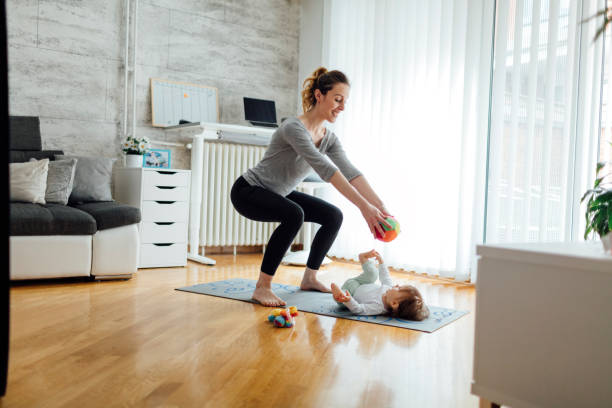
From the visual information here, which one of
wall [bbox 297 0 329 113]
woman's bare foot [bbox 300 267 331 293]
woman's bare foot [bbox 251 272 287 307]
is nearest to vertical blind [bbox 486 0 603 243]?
woman's bare foot [bbox 300 267 331 293]

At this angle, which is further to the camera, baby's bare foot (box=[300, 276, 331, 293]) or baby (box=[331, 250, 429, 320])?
baby's bare foot (box=[300, 276, 331, 293])

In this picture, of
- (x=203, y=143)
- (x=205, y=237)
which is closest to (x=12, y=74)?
(x=203, y=143)

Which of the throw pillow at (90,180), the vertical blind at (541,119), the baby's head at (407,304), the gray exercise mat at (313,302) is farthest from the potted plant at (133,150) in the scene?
the vertical blind at (541,119)

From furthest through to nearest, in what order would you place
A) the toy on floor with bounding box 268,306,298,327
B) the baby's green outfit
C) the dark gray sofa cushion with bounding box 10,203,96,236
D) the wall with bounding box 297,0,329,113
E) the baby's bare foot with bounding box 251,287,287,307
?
the wall with bounding box 297,0,329,113, the dark gray sofa cushion with bounding box 10,203,96,236, the baby's bare foot with bounding box 251,287,287,307, the baby's green outfit, the toy on floor with bounding box 268,306,298,327

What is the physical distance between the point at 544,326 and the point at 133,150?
3.11 metres

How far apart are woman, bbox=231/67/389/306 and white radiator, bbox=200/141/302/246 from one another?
145cm

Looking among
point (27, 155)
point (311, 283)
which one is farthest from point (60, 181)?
point (311, 283)

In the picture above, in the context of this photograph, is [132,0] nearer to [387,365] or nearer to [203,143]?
[203,143]

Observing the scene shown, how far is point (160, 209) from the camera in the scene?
3.59 m

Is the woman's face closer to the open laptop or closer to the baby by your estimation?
the baby

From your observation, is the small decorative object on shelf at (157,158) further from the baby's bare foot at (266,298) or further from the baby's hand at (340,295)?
the baby's hand at (340,295)

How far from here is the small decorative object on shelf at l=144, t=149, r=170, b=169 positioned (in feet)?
12.7

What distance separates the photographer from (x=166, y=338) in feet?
6.42

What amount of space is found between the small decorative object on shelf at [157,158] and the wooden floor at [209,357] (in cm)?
135
